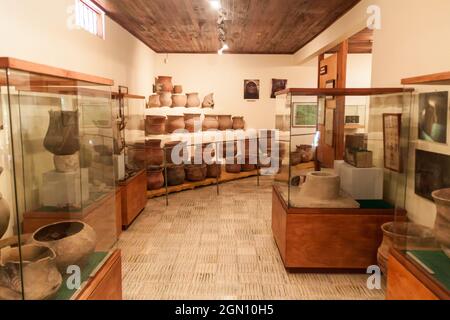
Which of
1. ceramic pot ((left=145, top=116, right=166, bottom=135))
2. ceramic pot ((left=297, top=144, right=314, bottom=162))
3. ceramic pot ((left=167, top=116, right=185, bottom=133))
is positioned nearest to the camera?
ceramic pot ((left=297, top=144, right=314, bottom=162))

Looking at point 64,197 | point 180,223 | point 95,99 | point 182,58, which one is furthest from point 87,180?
point 182,58

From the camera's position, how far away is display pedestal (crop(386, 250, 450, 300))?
5.13 feet

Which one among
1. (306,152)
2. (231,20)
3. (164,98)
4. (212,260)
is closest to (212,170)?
(164,98)

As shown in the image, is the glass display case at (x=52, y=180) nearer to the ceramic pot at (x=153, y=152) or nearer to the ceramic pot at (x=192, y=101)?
the ceramic pot at (x=153, y=152)

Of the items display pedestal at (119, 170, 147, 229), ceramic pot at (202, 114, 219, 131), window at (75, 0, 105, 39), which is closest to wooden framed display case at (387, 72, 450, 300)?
display pedestal at (119, 170, 147, 229)

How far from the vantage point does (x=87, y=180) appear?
2.79 m

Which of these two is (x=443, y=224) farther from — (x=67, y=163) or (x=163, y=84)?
(x=163, y=84)

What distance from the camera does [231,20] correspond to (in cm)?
498

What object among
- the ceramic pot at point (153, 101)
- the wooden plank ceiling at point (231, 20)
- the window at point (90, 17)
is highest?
the wooden plank ceiling at point (231, 20)

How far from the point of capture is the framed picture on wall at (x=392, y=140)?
9.82ft

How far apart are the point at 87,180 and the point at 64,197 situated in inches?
7.8

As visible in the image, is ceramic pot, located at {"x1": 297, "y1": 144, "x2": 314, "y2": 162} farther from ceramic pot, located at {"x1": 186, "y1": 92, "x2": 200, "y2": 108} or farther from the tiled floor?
ceramic pot, located at {"x1": 186, "y1": 92, "x2": 200, "y2": 108}

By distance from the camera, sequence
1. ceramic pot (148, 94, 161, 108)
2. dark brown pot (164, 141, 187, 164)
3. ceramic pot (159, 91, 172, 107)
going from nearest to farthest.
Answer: dark brown pot (164, 141, 187, 164) < ceramic pot (148, 94, 161, 108) < ceramic pot (159, 91, 172, 107)

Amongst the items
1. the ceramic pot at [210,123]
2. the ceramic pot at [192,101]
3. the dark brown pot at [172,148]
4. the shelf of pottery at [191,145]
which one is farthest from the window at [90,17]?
the ceramic pot at [210,123]
